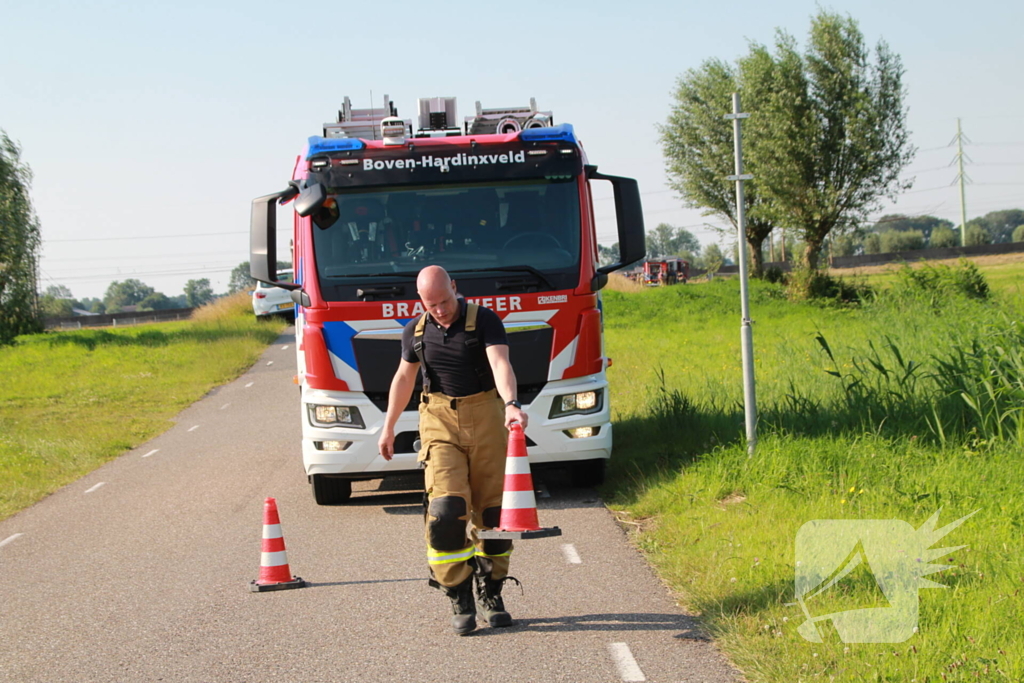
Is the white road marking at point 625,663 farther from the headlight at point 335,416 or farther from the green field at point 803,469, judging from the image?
the headlight at point 335,416

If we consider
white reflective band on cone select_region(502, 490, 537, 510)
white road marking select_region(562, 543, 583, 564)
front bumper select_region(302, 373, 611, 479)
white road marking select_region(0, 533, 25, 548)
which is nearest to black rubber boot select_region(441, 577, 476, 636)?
white reflective band on cone select_region(502, 490, 537, 510)

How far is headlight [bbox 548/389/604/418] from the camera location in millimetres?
8648

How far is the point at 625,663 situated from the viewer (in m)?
4.93

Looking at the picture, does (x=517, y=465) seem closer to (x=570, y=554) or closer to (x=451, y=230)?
(x=570, y=554)

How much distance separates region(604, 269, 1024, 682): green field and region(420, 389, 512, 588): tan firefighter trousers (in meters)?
1.20

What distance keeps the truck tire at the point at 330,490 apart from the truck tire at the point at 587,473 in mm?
2016

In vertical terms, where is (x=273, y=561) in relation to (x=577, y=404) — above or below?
below

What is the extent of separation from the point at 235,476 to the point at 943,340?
9.79 meters

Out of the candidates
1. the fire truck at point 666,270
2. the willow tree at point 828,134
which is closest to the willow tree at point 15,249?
the willow tree at point 828,134

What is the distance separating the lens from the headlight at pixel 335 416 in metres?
8.58

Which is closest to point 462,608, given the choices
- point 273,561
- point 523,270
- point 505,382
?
point 505,382

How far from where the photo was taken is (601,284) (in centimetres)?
899

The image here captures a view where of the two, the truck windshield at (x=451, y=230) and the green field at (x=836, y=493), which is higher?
the truck windshield at (x=451, y=230)

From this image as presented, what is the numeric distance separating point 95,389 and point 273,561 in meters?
17.3
